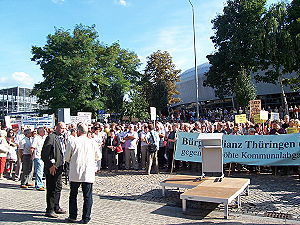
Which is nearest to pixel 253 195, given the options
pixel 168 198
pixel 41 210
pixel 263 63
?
pixel 168 198

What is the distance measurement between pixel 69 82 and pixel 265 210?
3449 centimetres

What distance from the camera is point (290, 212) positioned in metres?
6.80

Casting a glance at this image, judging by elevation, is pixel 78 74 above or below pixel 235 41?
below

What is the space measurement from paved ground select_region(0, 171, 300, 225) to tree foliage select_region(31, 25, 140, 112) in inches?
1145

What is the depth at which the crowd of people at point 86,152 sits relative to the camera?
20.8ft

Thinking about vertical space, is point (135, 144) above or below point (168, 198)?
above

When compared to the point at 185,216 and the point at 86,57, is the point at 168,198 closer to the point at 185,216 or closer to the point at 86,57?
the point at 185,216

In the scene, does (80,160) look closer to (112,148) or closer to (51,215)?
(51,215)

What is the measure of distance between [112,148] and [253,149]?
577 centimetres

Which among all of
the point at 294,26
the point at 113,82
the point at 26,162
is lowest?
the point at 26,162

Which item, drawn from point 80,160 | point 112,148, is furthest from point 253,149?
point 80,160

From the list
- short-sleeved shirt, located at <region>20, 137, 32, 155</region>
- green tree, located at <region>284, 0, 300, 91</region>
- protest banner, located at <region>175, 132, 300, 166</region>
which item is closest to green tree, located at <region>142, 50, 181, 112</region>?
green tree, located at <region>284, 0, 300, 91</region>

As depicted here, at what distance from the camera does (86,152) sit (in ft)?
20.9

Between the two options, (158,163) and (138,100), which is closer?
(158,163)
